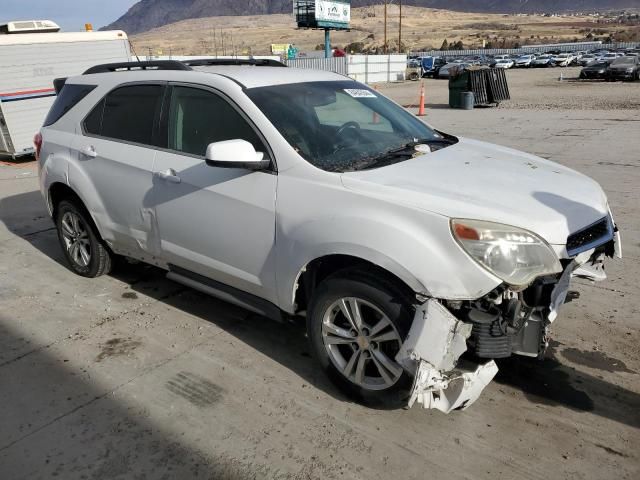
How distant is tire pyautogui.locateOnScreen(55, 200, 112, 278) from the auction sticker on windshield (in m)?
2.45

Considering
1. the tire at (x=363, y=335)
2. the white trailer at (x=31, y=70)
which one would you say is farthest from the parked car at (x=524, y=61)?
the tire at (x=363, y=335)

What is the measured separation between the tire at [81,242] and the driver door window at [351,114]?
2.32m

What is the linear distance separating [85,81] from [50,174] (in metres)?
0.87

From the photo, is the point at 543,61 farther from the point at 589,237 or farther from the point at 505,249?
the point at 505,249

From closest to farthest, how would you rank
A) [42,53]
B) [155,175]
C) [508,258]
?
[508,258]
[155,175]
[42,53]

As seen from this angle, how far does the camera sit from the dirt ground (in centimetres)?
260

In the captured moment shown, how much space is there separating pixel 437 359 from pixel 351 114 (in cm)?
198

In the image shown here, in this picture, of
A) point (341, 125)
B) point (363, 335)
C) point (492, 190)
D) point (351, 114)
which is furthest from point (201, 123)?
point (492, 190)

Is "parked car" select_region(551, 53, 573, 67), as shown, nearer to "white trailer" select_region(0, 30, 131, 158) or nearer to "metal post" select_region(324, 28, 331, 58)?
"metal post" select_region(324, 28, 331, 58)

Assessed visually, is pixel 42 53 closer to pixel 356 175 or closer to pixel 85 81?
pixel 85 81

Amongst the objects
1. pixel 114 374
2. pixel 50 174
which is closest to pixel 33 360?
pixel 114 374

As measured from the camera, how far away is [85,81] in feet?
14.8

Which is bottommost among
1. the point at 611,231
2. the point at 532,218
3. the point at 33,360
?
the point at 33,360

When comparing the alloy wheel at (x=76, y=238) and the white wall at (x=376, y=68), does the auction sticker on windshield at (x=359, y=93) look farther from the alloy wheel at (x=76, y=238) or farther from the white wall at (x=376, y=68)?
the white wall at (x=376, y=68)
